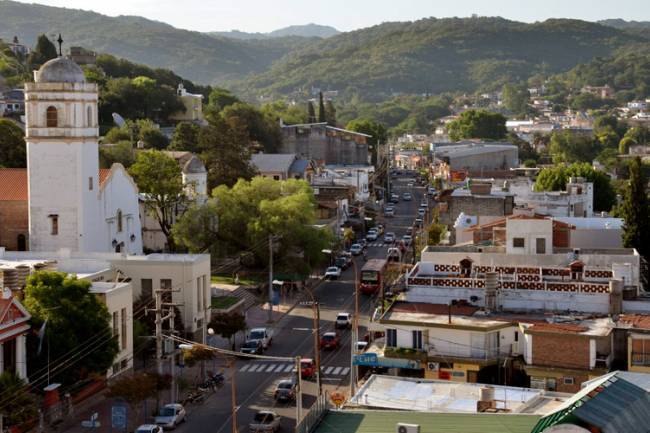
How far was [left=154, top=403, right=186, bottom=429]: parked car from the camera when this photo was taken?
118ft

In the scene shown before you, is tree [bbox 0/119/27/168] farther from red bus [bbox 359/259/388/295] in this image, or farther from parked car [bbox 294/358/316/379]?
parked car [bbox 294/358/316/379]

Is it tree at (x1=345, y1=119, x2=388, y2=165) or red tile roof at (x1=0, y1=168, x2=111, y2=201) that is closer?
red tile roof at (x1=0, y1=168, x2=111, y2=201)

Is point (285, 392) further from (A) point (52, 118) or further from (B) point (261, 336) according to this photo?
(A) point (52, 118)

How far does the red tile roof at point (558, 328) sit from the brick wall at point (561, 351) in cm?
32

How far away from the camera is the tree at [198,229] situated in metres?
60.4

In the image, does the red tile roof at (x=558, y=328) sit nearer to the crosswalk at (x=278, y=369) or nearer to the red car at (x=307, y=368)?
the crosswalk at (x=278, y=369)

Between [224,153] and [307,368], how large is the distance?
1699 inches

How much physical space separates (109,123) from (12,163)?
35.5m

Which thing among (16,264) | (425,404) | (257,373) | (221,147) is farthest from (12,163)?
(425,404)

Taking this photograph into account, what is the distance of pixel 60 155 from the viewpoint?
5297 centimetres

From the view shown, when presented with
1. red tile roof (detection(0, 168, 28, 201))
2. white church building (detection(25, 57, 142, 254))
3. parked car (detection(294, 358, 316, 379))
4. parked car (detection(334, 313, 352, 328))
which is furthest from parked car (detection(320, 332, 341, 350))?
red tile roof (detection(0, 168, 28, 201))

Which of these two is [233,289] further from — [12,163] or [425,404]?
[425,404]

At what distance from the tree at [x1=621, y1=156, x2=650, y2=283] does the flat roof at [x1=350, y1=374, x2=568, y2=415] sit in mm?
24571

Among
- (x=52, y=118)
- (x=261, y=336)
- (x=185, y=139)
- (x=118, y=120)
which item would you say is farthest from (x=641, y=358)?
(x=118, y=120)
